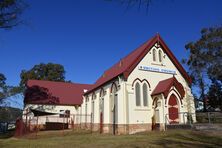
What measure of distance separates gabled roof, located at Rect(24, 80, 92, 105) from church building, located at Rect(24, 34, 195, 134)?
43.6 ft

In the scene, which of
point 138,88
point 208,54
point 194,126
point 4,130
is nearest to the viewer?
point 194,126

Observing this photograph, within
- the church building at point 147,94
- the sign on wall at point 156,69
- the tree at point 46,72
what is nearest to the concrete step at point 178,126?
the church building at point 147,94

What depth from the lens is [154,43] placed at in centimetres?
2755

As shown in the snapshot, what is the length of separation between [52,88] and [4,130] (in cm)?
1156

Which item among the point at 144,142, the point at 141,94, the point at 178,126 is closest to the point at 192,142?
the point at 144,142

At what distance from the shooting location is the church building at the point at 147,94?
24078mm

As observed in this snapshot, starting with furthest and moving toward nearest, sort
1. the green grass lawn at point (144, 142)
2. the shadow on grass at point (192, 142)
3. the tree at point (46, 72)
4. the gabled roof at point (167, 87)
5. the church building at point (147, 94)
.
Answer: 1. the tree at point (46, 72)
2. the church building at point (147, 94)
3. the gabled roof at point (167, 87)
4. the green grass lawn at point (144, 142)
5. the shadow on grass at point (192, 142)

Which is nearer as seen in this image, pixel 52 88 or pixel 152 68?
pixel 152 68

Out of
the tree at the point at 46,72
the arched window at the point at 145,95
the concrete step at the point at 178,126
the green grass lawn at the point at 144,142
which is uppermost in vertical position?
the tree at the point at 46,72

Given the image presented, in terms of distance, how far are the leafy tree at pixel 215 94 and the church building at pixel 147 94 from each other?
57.5 feet

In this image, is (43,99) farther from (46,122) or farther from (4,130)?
(4,130)

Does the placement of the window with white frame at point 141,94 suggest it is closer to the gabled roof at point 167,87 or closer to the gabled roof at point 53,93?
the gabled roof at point 167,87

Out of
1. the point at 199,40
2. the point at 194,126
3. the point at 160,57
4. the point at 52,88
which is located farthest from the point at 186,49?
the point at 52,88

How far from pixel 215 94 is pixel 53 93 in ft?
106
